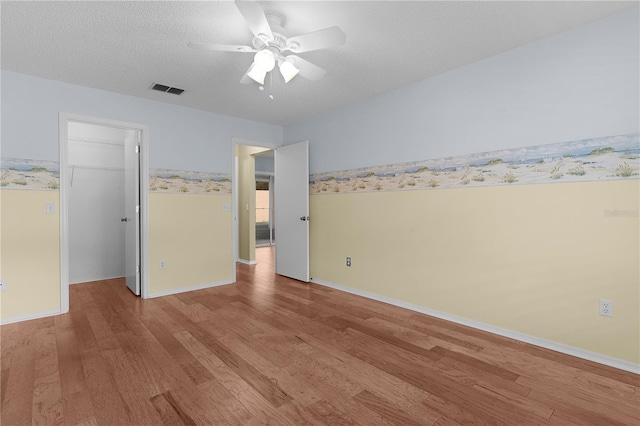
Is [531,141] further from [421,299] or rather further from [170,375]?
[170,375]

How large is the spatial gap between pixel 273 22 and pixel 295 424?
252 centimetres

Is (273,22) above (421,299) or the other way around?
above

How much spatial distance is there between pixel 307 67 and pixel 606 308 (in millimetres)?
2809

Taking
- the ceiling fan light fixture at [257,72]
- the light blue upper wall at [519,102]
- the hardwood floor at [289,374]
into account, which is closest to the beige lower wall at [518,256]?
the hardwood floor at [289,374]

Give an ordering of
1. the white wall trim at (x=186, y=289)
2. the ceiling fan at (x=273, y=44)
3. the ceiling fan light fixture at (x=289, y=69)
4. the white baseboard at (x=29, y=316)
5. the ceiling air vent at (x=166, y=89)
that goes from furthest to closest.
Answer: the white wall trim at (x=186, y=289)
the ceiling air vent at (x=166, y=89)
the white baseboard at (x=29, y=316)
the ceiling fan light fixture at (x=289, y=69)
the ceiling fan at (x=273, y=44)

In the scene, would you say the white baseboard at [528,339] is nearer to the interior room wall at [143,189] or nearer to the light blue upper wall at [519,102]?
the light blue upper wall at [519,102]

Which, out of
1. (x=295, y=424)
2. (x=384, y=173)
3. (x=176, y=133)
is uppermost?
(x=176, y=133)

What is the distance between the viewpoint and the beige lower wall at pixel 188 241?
391 centimetres

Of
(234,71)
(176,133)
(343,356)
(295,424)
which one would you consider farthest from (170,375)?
(176,133)

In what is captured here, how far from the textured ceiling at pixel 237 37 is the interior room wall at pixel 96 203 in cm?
160

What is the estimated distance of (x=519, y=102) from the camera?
104 inches

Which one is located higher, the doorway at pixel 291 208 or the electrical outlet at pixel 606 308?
the doorway at pixel 291 208

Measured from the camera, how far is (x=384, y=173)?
367 cm

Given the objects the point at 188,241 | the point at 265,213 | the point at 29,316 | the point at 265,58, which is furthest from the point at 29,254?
the point at 265,213
